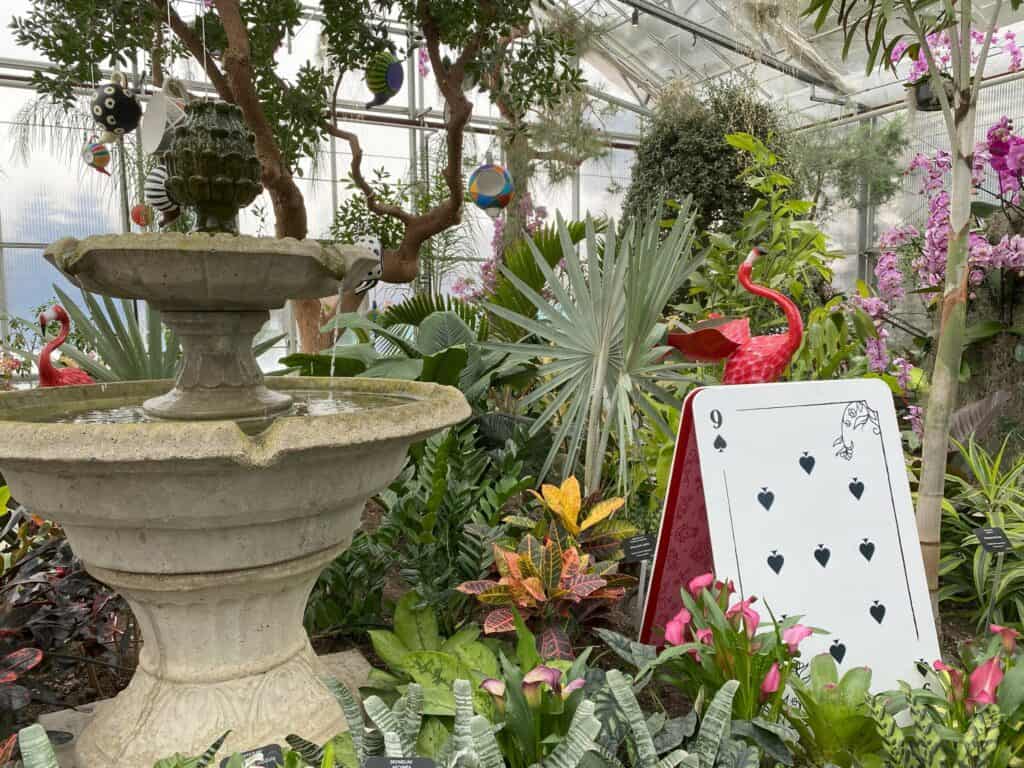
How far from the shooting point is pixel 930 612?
1.66m

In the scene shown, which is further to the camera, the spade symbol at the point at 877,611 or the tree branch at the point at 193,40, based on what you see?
the tree branch at the point at 193,40

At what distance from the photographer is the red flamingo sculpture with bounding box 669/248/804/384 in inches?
71.4

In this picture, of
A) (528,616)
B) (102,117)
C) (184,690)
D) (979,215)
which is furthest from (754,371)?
(102,117)

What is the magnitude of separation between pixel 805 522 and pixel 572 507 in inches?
21.7

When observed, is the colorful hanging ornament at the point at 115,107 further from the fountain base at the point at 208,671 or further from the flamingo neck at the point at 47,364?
the fountain base at the point at 208,671

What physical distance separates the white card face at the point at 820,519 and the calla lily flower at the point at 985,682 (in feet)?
1.04

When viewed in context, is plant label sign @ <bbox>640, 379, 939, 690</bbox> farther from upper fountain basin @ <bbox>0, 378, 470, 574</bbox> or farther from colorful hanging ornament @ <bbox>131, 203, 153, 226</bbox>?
colorful hanging ornament @ <bbox>131, 203, 153, 226</bbox>

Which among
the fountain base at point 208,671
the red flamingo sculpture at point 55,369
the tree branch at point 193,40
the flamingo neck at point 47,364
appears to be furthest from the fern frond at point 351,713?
the tree branch at point 193,40

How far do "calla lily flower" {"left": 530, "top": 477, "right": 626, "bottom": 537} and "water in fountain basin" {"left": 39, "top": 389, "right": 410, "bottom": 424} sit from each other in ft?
1.62

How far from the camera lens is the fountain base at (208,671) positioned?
1.32m

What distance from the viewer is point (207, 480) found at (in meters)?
1.15

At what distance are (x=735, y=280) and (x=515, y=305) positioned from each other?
3.39 ft

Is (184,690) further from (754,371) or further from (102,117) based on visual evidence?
(102,117)

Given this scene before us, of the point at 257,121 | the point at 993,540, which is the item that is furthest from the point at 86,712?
the point at 257,121
